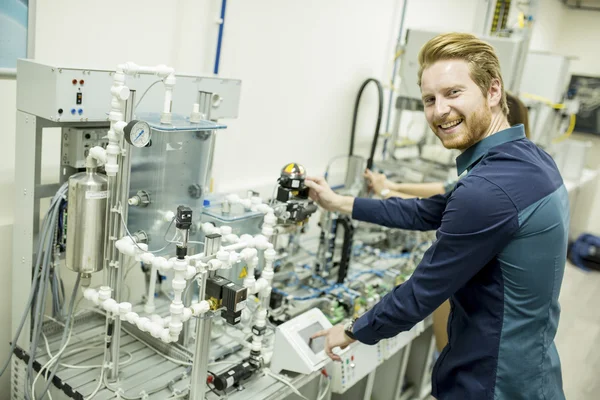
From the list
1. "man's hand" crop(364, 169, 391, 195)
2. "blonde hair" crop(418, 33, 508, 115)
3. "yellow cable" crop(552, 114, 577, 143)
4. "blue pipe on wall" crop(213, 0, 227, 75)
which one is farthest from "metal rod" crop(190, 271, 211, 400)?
"yellow cable" crop(552, 114, 577, 143)

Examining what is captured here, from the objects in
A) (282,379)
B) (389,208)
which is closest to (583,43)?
(389,208)

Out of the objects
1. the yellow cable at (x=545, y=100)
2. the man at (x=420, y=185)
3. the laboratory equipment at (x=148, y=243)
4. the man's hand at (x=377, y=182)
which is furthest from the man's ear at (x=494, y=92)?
the yellow cable at (x=545, y=100)

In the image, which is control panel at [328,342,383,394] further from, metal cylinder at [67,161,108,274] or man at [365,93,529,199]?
metal cylinder at [67,161,108,274]

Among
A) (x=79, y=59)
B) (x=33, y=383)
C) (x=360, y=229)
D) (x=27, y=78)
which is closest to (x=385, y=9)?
(x=360, y=229)

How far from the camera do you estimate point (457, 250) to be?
1.39 meters

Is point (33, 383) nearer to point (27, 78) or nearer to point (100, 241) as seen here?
point (100, 241)

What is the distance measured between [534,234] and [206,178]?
1.08 m

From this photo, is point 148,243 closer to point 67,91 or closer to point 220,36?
point 67,91

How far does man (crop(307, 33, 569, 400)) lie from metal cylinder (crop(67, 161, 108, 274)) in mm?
831

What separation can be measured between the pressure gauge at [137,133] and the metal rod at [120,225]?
0.35ft

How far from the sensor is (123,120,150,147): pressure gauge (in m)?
1.40

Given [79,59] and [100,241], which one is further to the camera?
[79,59]

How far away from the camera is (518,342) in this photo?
1475 millimetres

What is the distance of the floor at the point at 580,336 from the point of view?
3675 millimetres
